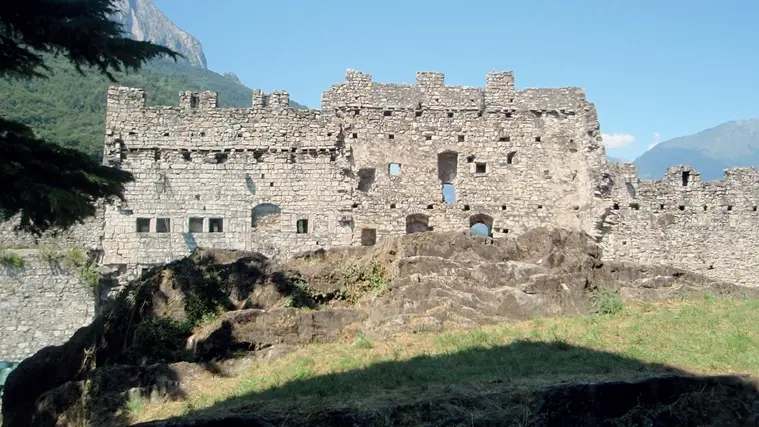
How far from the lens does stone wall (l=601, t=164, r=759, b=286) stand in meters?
24.2

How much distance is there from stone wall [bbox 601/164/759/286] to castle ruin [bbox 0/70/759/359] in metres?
0.05

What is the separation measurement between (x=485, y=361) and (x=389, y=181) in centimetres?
1335

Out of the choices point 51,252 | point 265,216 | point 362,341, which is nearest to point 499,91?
point 265,216

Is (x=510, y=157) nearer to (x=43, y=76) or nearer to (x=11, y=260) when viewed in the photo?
(x=11, y=260)

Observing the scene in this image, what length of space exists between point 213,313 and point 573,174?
47.9 feet

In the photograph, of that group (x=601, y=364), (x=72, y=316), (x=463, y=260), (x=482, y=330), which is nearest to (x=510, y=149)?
(x=463, y=260)

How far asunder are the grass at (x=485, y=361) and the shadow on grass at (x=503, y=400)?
0.04 metres

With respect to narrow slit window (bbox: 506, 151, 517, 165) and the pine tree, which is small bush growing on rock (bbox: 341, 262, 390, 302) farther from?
narrow slit window (bbox: 506, 151, 517, 165)

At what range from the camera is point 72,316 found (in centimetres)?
2284

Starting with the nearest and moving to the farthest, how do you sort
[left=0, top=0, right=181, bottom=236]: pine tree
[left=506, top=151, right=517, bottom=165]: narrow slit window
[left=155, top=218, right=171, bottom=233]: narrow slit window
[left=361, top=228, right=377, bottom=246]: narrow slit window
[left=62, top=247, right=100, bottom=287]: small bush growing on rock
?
[left=0, top=0, right=181, bottom=236]: pine tree, [left=62, top=247, right=100, bottom=287]: small bush growing on rock, [left=155, top=218, right=171, bottom=233]: narrow slit window, [left=361, top=228, right=377, bottom=246]: narrow slit window, [left=506, top=151, right=517, bottom=165]: narrow slit window

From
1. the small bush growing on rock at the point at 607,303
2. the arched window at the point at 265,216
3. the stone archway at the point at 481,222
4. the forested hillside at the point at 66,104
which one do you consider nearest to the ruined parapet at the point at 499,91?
the stone archway at the point at 481,222

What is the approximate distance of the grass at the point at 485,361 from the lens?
31.4 ft

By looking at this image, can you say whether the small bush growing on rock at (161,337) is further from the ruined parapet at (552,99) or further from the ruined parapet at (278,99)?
the ruined parapet at (552,99)

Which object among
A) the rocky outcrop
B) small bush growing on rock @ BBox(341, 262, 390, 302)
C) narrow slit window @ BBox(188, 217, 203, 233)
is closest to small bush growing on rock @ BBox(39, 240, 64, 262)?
narrow slit window @ BBox(188, 217, 203, 233)
